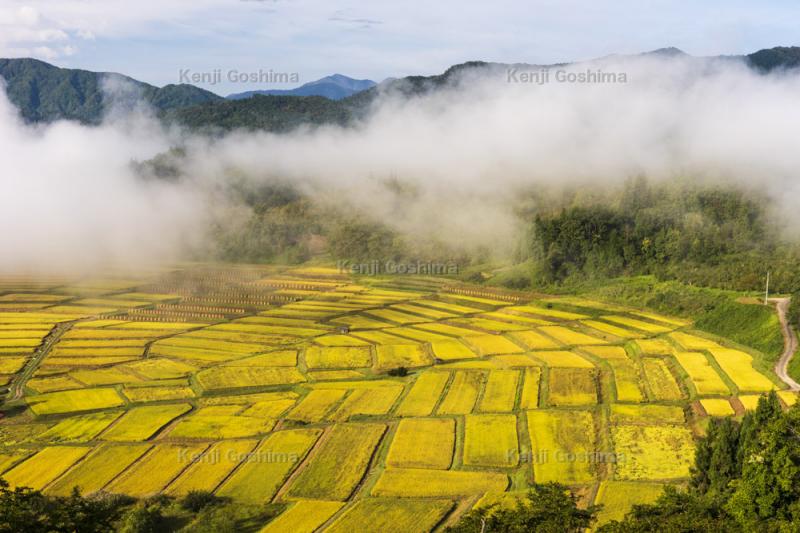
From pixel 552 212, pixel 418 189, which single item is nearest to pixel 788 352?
pixel 552 212

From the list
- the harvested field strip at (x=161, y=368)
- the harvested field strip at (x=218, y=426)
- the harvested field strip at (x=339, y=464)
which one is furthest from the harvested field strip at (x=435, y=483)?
the harvested field strip at (x=161, y=368)

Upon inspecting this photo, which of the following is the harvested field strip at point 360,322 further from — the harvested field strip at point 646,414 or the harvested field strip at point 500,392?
the harvested field strip at point 646,414

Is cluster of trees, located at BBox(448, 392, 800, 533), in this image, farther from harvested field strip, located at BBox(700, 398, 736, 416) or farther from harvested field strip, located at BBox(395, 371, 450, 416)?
harvested field strip, located at BBox(395, 371, 450, 416)

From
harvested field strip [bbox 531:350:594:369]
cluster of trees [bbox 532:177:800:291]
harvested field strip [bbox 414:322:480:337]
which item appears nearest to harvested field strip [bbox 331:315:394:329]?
harvested field strip [bbox 414:322:480:337]

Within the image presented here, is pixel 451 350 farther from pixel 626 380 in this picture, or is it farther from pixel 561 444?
pixel 561 444

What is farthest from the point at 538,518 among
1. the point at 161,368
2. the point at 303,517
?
the point at 161,368

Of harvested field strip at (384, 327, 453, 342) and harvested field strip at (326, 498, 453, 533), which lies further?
harvested field strip at (384, 327, 453, 342)
